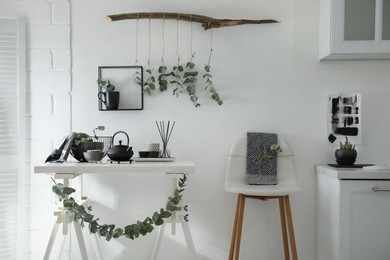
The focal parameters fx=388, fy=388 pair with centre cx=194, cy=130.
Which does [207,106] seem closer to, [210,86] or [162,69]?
[210,86]

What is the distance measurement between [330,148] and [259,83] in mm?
674

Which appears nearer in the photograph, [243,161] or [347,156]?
[347,156]

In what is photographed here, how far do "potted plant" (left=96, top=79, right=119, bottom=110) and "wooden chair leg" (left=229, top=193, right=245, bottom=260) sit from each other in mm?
1041

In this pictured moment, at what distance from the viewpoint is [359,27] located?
2.46 meters

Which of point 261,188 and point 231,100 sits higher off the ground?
point 231,100

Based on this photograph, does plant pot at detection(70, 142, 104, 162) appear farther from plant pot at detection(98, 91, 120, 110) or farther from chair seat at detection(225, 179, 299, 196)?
chair seat at detection(225, 179, 299, 196)

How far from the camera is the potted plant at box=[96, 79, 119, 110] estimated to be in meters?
2.63

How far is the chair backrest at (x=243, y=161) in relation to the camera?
2.65 meters

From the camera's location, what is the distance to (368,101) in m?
2.71

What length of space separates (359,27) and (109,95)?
66.2 inches

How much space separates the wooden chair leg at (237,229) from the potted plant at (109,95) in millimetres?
1041

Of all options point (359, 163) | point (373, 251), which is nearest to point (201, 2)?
point (359, 163)

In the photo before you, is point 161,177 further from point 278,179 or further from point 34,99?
point 34,99

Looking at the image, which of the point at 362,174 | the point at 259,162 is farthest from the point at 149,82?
the point at 362,174
